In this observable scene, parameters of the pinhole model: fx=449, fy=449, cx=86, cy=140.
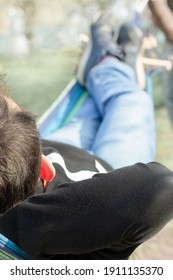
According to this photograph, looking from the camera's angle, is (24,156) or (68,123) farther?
(68,123)

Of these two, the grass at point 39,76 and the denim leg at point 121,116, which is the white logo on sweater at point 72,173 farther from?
the grass at point 39,76

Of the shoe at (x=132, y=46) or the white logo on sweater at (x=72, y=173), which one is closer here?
the white logo on sweater at (x=72, y=173)

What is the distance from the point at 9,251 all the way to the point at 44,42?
2.32 meters

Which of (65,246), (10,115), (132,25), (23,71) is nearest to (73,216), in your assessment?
(65,246)

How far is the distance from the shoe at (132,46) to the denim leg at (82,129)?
18cm

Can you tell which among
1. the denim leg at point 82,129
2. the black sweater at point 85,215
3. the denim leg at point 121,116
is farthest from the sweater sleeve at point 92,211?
the denim leg at point 82,129

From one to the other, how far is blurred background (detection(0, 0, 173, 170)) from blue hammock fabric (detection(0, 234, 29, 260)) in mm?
1262

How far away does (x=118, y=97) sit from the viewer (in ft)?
3.89

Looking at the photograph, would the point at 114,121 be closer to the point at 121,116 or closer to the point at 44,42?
the point at 121,116

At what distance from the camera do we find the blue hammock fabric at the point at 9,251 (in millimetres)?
549

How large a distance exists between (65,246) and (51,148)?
0.38m

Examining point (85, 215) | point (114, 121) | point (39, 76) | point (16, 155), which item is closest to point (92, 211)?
point (85, 215)

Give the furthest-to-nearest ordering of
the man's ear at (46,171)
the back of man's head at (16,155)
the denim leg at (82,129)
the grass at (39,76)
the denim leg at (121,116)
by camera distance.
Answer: the grass at (39,76)
the denim leg at (82,129)
the denim leg at (121,116)
the man's ear at (46,171)
the back of man's head at (16,155)
